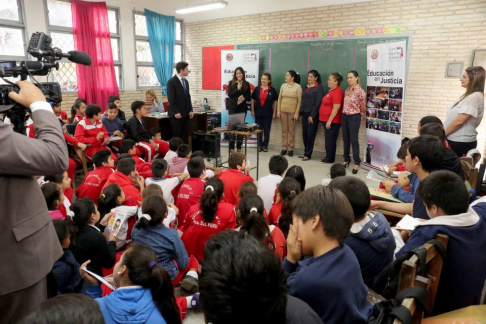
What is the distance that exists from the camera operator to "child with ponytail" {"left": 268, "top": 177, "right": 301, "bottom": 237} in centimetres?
152

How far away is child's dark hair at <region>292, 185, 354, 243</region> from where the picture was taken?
1.21m

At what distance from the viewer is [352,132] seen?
19.0ft

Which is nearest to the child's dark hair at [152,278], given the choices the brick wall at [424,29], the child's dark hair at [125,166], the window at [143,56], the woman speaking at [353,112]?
the child's dark hair at [125,166]

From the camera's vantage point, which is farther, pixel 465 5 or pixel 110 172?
pixel 465 5

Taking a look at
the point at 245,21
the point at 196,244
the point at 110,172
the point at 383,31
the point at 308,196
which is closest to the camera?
the point at 308,196

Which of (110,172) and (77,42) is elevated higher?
(77,42)

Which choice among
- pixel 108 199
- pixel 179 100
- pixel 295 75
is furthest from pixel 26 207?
pixel 295 75

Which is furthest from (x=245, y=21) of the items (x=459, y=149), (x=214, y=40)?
(x=459, y=149)

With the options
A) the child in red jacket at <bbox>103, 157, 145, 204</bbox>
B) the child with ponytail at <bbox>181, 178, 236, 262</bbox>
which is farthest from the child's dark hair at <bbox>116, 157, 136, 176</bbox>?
the child with ponytail at <bbox>181, 178, 236, 262</bbox>

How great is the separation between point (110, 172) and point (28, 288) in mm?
2333

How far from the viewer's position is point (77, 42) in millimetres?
6477

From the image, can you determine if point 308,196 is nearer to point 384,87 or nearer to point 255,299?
point 255,299

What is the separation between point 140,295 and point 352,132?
5057 mm

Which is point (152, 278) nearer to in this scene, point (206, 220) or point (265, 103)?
point (206, 220)
